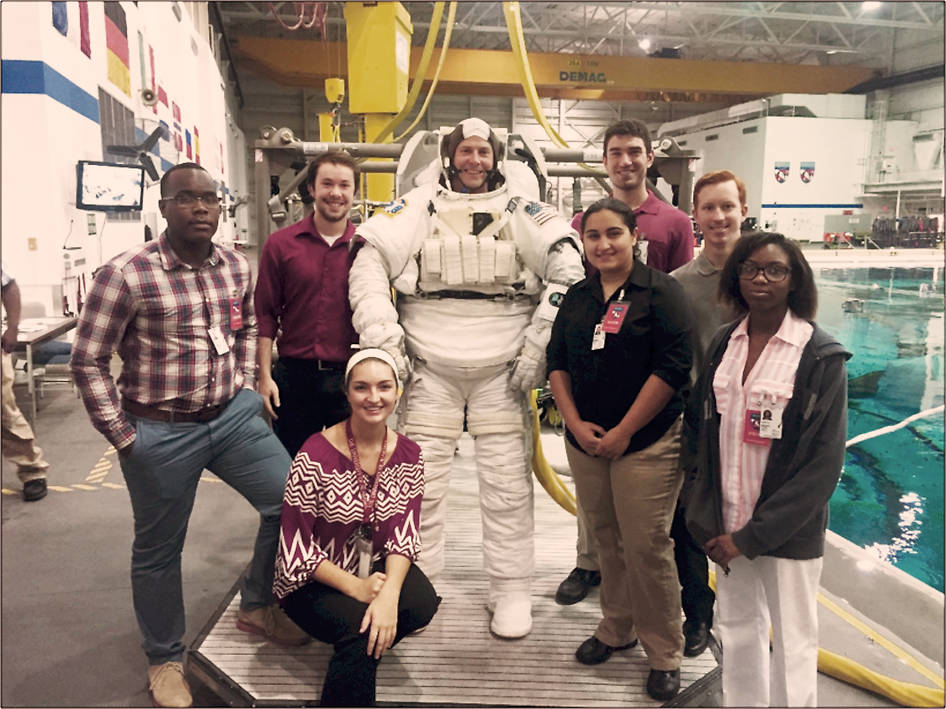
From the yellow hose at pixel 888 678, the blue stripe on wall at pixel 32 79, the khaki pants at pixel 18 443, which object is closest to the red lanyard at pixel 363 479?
the yellow hose at pixel 888 678

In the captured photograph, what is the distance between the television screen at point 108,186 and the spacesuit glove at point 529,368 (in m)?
5.23

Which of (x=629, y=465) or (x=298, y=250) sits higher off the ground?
(x=298, y=250)

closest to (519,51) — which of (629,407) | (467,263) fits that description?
(467,263)

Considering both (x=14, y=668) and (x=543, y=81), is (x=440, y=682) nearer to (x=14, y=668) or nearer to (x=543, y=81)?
(x=14, y=668)

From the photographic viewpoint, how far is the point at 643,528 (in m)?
2.29

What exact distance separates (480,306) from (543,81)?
18149 millimetres

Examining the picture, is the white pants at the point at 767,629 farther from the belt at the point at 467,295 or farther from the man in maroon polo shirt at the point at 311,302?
the man in maroon polo shirt at the point at 311,302

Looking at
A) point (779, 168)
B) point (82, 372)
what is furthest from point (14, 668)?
point (779, 168)

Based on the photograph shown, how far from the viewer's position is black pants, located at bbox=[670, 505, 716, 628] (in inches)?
104

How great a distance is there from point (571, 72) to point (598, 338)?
18.8 metres

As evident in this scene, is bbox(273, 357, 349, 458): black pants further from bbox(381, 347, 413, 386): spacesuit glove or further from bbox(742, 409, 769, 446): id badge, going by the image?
bbox(742, 409, 769, 446): id badge

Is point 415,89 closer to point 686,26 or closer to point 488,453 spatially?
point 488,453

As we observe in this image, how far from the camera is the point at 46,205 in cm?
584

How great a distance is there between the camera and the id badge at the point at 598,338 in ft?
7.34
